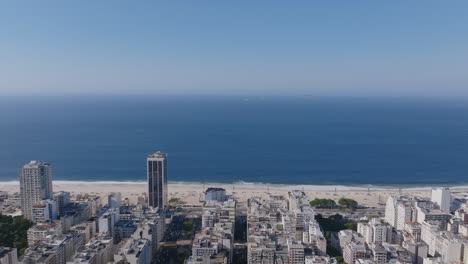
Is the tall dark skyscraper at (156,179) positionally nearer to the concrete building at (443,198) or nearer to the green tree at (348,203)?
the green tree at (348,203)

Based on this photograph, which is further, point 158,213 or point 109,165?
point 109,165

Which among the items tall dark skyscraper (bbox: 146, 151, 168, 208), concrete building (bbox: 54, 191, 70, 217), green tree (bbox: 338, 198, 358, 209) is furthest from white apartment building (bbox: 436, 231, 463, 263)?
concrete building (bbox: 54, 191, 70, 217)

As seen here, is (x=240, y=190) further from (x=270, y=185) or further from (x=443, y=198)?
(x=443, y=198)

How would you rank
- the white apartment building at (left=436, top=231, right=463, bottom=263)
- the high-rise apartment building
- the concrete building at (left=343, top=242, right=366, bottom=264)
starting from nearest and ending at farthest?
the concrete building at (left=343, top=242, right=366, bottom=264) < the white apartment building at (left=436, top=231, right=463, bottom=263) < the high-rise apartment building

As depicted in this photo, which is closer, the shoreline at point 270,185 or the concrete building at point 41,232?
the concrete building at point 41,232

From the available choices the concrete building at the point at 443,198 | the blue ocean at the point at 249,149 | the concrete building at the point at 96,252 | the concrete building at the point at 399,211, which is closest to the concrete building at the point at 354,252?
the concrete building at the point at 399,211

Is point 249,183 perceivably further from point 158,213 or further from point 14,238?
point 14,238

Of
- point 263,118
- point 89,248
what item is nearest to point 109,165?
point 89,248

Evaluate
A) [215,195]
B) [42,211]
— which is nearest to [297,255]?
[215,195]

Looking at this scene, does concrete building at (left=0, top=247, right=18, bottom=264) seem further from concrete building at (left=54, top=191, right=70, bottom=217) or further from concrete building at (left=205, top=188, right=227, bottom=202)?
concrete building at (left=205, top=188, right=227, bottom=202)
